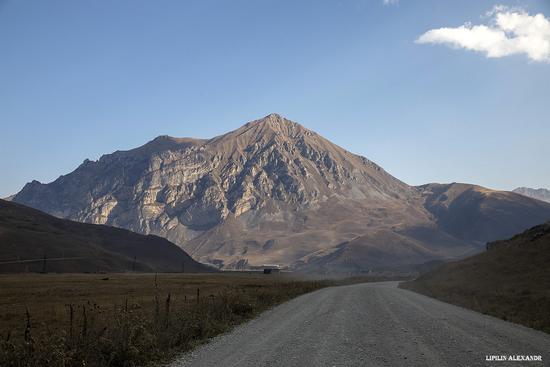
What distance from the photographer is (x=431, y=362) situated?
13.0 meters

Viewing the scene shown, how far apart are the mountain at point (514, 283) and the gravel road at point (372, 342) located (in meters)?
3.24

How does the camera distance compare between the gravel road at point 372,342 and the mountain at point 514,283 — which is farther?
the mountain at point 514,283

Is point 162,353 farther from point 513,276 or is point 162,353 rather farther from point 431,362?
point 513,276

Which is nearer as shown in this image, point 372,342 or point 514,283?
point 372,342

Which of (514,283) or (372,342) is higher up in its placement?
(514,283)

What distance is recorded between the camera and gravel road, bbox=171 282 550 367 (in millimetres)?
13570

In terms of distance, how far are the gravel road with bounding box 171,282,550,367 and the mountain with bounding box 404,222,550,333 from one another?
3239 millimetres

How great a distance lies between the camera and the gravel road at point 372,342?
534 inches

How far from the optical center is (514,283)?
3872 centimetres

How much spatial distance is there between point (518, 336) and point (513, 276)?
2709cm

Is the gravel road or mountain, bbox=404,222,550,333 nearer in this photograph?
the gravel road

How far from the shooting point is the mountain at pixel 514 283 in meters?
25.6

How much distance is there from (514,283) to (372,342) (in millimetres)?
27212

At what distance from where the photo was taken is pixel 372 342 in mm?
16250
